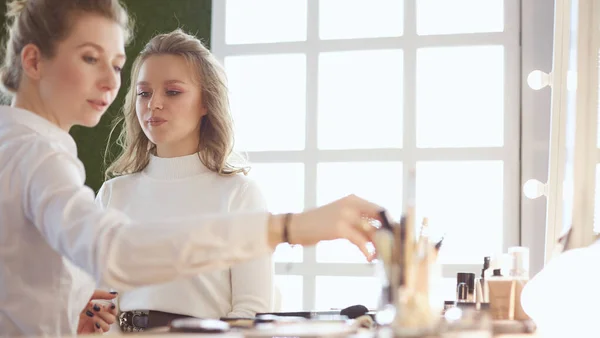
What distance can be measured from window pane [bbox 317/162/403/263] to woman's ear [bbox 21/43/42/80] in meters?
2.10

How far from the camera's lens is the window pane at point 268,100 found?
368 centimetres

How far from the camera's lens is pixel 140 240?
1.32 meters

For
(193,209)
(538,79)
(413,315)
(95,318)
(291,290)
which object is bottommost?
(291,290)

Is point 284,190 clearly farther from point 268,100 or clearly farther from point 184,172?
point 184,172

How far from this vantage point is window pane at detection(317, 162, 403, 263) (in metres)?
3.54

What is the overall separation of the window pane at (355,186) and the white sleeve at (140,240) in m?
2.21

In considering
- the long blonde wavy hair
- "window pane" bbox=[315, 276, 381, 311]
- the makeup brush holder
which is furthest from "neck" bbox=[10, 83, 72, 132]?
"window pane" bbox=[315, 276, 381, 311]

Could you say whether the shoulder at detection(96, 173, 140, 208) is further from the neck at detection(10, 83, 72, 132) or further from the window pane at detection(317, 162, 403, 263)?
the window pane at detection(317, 162, 403, 263)

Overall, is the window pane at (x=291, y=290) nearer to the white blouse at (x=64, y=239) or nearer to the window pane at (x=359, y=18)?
the window pane at (x=359, y=18)

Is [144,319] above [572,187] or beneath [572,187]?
beneath

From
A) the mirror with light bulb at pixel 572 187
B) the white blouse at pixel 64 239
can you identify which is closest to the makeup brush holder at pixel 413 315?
the white blouse at pixel 64 239

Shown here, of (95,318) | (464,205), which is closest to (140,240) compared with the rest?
(95,318)

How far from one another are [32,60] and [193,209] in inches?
39.5

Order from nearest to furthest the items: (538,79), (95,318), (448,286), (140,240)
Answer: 1. (140,240)
2. (95,318)
3. (538,79)
4. (448,286)
